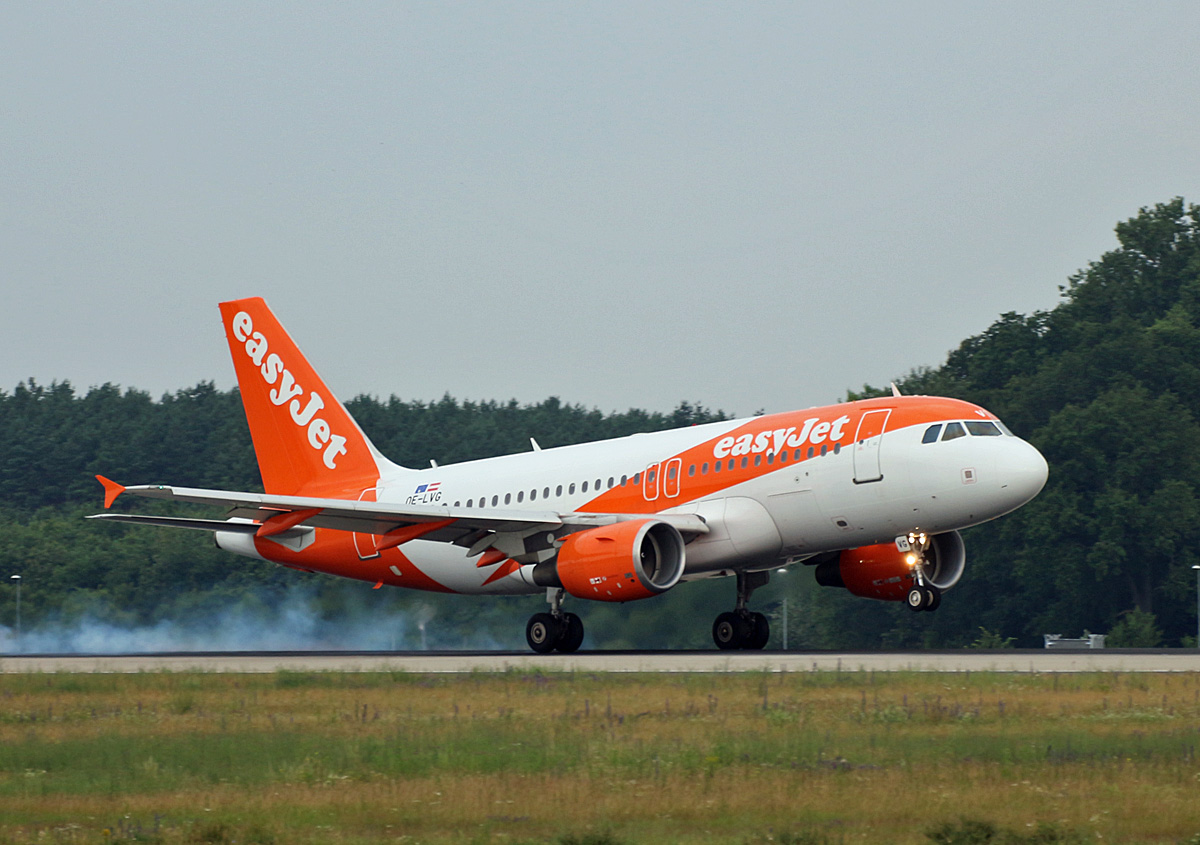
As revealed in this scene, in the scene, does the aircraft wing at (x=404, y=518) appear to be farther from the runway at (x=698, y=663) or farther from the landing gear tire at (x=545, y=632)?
the runway at (x=698, y=663)

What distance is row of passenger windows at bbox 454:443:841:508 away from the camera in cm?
2983

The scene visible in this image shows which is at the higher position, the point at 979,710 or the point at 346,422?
the point at 346,422

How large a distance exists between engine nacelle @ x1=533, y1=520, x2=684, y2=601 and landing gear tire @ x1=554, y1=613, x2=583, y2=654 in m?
1.83

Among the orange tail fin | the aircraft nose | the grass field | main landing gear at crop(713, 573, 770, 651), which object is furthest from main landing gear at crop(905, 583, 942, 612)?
the orange tail fin

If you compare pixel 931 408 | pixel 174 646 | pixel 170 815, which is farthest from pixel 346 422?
pixel 170 815

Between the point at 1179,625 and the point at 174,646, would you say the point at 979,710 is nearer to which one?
the point at 174,646

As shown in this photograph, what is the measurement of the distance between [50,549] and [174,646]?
469 inches

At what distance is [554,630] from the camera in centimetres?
3180

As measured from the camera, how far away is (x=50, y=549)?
56.2m

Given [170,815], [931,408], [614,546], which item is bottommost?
[170,815]

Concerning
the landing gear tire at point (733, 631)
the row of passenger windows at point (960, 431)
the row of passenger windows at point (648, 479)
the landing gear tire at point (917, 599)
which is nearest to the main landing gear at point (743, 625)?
the landing gear tire at point (733, 631)

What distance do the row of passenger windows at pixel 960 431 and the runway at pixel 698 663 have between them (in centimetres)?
391

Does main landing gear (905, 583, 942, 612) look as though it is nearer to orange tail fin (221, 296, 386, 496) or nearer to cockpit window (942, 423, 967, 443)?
cockpit window (942, 423, 967, 443)

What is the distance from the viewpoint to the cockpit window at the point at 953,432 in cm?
2872
